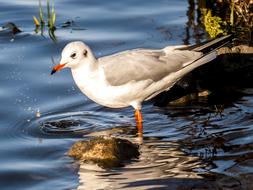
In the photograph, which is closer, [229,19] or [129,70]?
[129,70]

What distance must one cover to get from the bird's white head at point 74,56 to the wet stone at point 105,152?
3.68 feet

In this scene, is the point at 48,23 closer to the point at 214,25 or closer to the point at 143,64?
the point at 214,25

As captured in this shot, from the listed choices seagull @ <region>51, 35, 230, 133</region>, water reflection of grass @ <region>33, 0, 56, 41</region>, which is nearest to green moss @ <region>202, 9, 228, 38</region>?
seagull @ <region>51, 35, 230, 133</region>

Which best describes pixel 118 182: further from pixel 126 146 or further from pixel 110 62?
pixel 110 62

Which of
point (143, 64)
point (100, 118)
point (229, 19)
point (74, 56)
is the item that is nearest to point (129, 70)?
point (143, 64)

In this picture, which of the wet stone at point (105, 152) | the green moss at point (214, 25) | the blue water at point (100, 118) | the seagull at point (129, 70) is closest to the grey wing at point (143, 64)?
the seagull at point (129, 70)

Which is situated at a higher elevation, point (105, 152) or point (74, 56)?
point (74, 56)

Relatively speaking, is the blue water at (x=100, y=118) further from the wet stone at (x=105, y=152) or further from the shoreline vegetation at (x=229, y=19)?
the shoreline vegetation at (x=229, y=19)

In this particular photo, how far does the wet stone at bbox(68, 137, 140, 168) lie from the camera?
8117 mm

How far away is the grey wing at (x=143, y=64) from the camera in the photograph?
9078 millimetres

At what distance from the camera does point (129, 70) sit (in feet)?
29.9

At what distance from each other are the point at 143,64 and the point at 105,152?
1.51 m

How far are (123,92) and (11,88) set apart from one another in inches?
83.0

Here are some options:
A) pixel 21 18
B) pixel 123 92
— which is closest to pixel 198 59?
pixel 123 92
